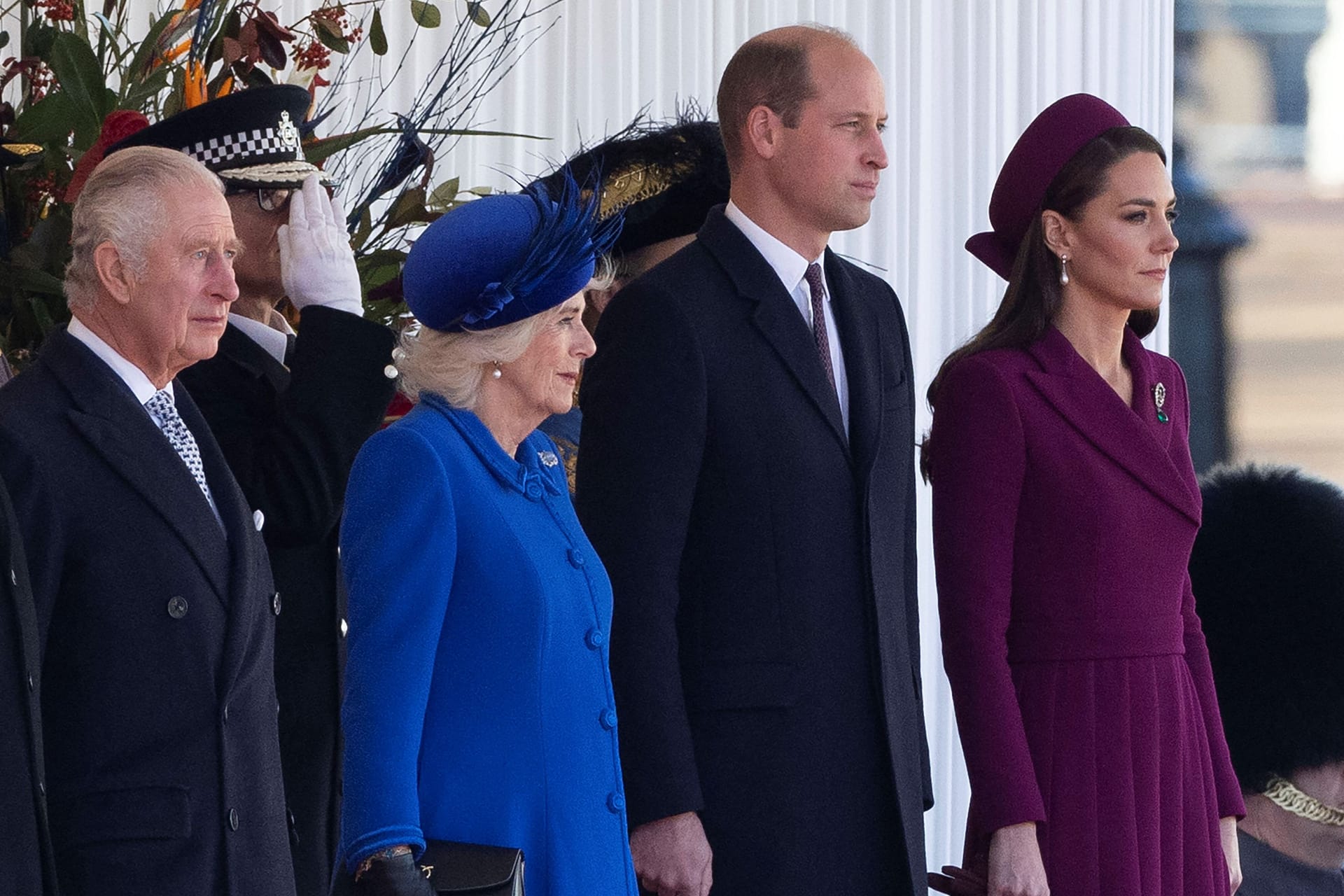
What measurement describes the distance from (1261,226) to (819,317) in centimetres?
324

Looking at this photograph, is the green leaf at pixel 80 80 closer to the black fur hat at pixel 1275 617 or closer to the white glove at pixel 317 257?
the white glove at pixel 317 257

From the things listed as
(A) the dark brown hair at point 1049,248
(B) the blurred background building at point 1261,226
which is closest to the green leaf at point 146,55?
(A) the dark brown hair at point 1049,248

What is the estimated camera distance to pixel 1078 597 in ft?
7.63

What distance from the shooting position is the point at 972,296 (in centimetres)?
469

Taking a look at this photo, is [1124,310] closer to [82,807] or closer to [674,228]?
[674,228]

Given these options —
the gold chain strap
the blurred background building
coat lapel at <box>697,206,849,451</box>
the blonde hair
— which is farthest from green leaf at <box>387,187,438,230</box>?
the blurred background building

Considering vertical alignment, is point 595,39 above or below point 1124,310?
above

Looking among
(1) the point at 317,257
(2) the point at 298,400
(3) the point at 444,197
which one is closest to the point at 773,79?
(3) the point at 444,197

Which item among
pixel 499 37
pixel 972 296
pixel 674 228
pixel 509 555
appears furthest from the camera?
pixel 972 296

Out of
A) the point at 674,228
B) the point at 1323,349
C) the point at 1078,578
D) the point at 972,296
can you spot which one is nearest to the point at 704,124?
the point at 674,228

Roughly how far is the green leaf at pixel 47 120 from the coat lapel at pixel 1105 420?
1.22 meters

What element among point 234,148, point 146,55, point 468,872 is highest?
point 146,55

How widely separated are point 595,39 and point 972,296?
3.67ft

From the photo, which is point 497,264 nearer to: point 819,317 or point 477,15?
point 819,317
